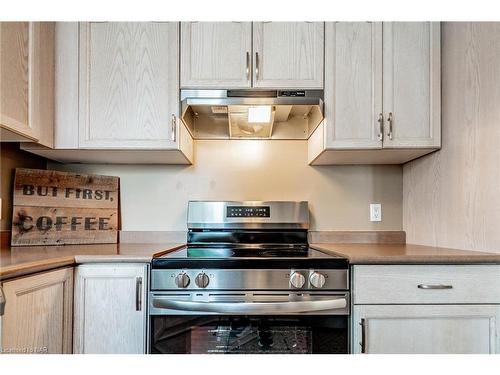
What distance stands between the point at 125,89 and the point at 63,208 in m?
0.72

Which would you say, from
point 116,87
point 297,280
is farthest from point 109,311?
point 116,87

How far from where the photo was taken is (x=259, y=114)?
182 cm

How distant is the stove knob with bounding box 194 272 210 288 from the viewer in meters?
1.40

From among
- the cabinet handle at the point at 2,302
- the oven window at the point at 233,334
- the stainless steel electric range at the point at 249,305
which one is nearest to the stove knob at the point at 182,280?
the stainless steel electric range at the point at 249,305

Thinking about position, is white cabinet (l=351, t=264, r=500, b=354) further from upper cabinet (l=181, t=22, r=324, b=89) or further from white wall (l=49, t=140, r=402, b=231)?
upper cabinet (l=181, t=22, r=324, b=89)

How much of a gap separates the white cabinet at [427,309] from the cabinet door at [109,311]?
0.83 meters

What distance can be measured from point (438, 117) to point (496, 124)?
0.34m

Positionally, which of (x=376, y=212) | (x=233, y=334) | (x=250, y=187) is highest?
(x=250, y=187)

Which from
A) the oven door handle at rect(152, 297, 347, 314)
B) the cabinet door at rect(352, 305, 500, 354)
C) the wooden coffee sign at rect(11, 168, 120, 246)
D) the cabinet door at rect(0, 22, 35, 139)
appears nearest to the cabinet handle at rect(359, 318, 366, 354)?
the cabinet door at rect(352, 305, 500, 354)

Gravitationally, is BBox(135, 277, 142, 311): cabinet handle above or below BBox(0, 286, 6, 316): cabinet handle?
below

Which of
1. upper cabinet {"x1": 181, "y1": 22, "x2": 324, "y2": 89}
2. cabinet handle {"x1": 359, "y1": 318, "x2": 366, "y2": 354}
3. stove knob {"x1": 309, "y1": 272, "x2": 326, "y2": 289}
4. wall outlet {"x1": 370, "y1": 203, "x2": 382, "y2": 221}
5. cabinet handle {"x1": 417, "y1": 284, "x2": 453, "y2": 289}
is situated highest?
upper cabinet {"x1": 181, "y1": 22, "x2": 324, "y2": 89}

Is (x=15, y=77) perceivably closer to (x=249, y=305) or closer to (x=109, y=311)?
(x=109, y=311)

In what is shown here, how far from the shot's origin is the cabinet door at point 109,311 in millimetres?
1371
